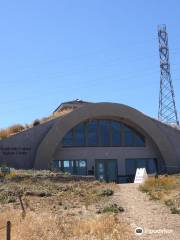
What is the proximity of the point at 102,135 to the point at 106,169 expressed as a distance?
3052 millimetres

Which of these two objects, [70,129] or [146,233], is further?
[70,129]

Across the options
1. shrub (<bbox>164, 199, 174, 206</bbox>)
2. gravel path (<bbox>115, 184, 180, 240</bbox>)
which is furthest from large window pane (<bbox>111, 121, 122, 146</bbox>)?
shrub (<bbox>164, 199, 174, 206</bbox>)

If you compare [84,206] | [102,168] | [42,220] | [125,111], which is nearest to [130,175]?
[102,168]

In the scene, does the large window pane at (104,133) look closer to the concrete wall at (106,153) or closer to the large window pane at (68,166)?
the concrete wall at (106,153)

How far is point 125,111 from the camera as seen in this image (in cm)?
4934

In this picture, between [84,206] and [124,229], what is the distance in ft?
24.8

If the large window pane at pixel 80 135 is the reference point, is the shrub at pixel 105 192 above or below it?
below

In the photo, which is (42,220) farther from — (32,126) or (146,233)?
(32,126)

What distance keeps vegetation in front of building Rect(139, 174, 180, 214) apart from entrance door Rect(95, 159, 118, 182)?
60.7 ft

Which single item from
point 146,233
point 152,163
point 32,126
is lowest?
point 146,233

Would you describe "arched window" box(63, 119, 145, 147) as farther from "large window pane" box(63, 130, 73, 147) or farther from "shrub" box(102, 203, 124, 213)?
"shrub" box(102, 203, 124, 213)

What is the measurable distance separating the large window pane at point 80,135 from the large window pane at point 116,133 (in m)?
2.81

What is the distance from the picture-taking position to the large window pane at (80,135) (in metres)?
48.2

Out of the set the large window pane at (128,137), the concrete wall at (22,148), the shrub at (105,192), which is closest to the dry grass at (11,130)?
the concrete wall at (22,148)
